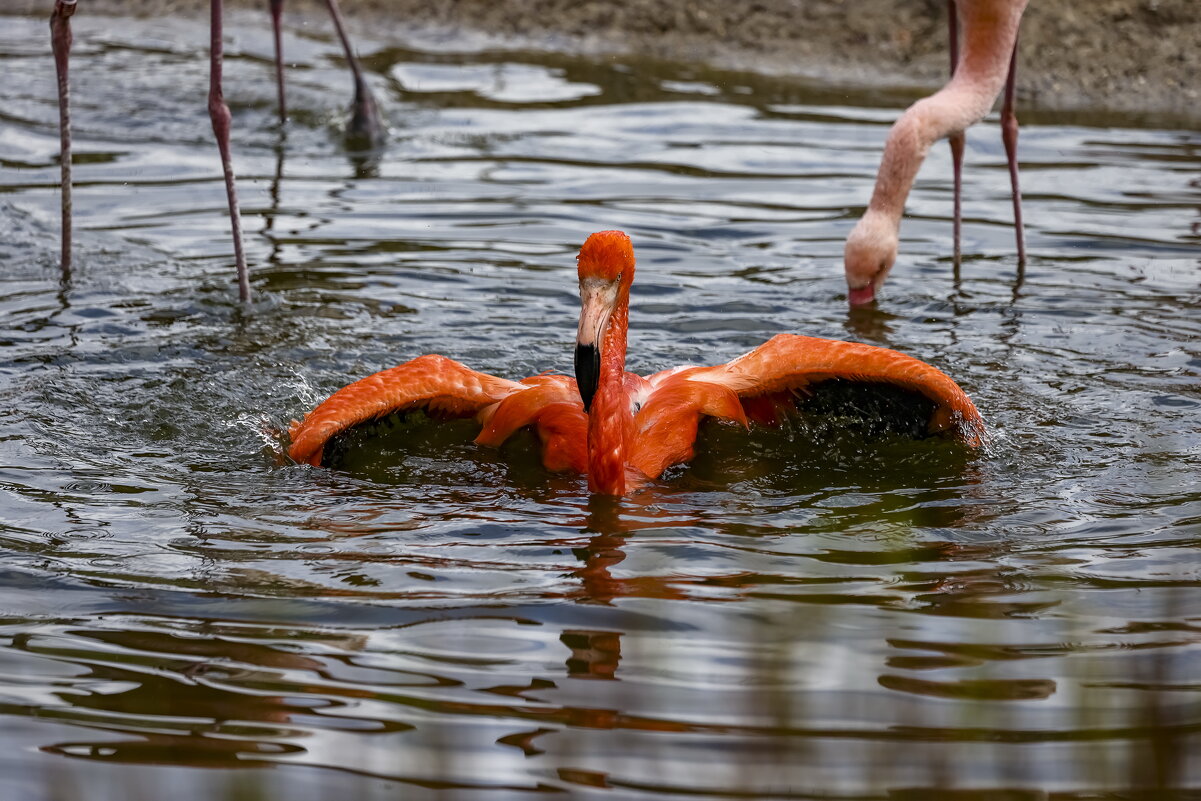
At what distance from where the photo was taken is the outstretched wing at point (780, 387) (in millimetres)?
4410

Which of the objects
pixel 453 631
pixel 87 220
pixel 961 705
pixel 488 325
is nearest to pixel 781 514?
pixel 453 631

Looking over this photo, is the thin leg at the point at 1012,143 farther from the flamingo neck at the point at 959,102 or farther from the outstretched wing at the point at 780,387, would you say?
the outstretched wing at the point at 780,387

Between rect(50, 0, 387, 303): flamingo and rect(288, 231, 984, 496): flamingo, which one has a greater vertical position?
rect(50, 0, 387, 303): flamingo

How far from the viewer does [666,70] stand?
10836 millimetres

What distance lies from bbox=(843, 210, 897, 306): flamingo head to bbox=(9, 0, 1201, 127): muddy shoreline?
406 centimetres

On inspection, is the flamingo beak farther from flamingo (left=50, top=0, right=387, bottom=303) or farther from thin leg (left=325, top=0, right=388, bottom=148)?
thin leg (left=325, top=0, right=388, bottom=148)

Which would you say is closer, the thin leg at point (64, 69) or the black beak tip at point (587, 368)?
the black beak tip at point (587, 368)

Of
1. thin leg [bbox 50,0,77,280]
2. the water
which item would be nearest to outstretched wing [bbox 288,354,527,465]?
the water

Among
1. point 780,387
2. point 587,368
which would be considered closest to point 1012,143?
point 780,387

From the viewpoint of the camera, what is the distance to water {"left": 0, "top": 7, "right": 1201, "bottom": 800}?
100.0 inches

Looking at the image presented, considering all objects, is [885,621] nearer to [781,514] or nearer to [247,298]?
[781,514]

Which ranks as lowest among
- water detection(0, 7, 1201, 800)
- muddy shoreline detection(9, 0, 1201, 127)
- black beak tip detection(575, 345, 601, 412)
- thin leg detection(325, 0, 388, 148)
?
water detection(0, 7, 1201, 800)

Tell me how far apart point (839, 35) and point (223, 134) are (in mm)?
5998

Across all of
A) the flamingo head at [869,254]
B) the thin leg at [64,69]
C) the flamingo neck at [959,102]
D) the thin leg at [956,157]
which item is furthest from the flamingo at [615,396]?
the thin leg at [956,157]
